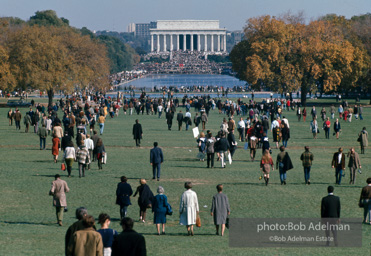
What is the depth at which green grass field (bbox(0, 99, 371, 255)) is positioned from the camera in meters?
15.8

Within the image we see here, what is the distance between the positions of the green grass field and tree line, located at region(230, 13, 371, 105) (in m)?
36.7

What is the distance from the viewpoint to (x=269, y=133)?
47.5 metres

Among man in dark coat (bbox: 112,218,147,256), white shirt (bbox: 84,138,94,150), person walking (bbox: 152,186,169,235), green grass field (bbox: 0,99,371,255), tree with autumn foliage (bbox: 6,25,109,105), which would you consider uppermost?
tree with autumn foliage (bbox: 6,25,109,105)

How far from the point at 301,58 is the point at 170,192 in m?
57.5

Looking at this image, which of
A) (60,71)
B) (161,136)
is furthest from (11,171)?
(60,71)

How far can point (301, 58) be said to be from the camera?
258 feet

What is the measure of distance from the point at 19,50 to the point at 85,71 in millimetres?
8405

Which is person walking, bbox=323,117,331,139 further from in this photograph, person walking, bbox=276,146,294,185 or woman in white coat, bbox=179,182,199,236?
woman in white coat, bbox=179,182,199,236

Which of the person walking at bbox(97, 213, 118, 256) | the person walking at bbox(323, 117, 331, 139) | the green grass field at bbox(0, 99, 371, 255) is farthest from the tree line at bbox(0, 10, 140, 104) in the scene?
the person walking at bbox(97, 213, 118, 256)

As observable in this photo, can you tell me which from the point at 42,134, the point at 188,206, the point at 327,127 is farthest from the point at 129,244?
the point at 327,127

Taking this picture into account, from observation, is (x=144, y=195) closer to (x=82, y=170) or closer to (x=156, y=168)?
(x=156, y=168)

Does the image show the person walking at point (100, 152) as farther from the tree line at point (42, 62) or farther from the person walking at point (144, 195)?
the tree line at point (42, 62)

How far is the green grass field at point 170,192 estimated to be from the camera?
1577 cm

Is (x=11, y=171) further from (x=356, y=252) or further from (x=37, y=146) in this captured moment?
(x=356, y=252)
